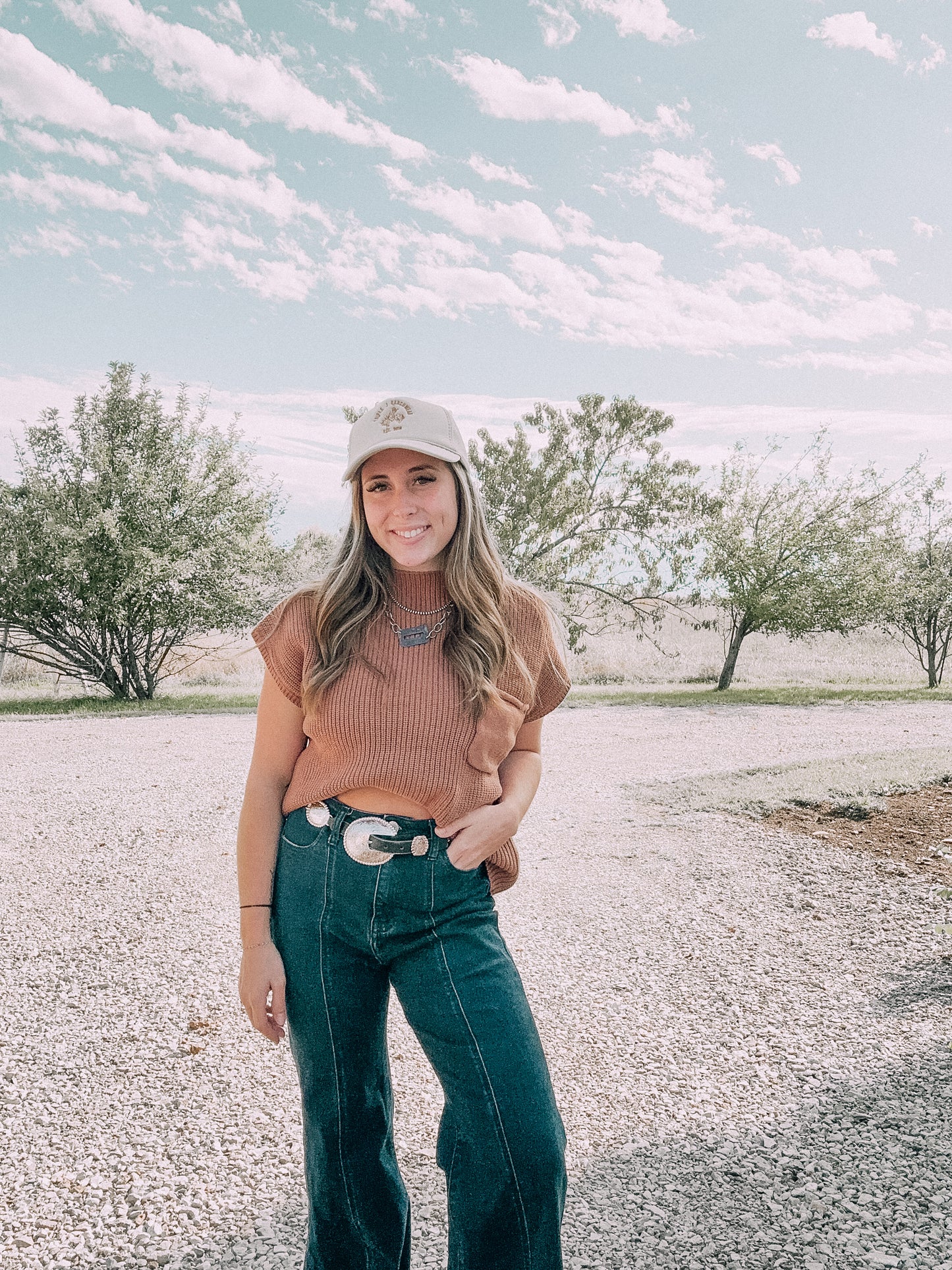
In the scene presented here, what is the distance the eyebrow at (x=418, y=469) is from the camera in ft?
6.95

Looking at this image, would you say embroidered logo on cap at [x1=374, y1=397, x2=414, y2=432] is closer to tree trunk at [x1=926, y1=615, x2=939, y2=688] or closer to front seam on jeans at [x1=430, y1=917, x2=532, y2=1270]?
front seam on jeans at [x1=430, y1=917, x2=532, y2=1270]

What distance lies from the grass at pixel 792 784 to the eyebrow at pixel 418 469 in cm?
694

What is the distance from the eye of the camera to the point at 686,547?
69.1 feet

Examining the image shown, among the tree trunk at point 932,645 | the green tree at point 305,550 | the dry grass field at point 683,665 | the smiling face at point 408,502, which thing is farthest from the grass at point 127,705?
the tree trunk at point 932,645

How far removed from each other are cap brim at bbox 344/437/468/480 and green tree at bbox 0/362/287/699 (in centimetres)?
1496

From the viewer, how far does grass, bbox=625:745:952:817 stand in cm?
858

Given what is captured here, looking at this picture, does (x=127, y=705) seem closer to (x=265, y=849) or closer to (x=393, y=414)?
(x=265, y=849)

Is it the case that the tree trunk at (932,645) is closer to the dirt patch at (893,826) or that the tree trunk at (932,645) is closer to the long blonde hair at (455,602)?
the dirt patch at (893,826)

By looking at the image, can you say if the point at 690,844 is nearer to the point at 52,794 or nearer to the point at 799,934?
the point at 799,934

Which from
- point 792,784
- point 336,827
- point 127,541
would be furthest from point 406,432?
point 127,541

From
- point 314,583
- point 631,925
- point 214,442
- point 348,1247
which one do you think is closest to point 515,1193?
point 348,1247

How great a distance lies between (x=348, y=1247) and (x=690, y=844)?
18.8 feet

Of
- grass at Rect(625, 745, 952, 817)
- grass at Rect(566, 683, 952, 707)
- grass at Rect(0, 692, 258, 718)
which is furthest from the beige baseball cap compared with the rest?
grass at Rect(566, 683, 952, 707)

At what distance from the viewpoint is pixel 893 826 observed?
777 cm
